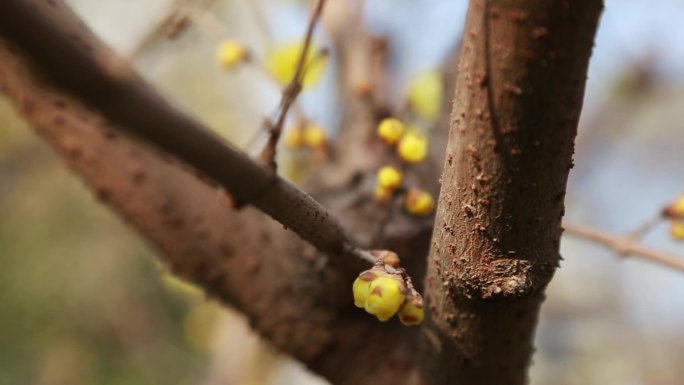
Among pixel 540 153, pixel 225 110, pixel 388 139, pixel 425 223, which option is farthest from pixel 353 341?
pixel 225 110

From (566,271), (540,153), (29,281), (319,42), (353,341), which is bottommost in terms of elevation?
(29,281)

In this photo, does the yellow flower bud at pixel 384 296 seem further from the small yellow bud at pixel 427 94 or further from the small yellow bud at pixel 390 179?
the small yellow bud at pixel 427 94

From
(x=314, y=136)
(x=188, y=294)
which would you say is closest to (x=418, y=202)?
(x=314, y=136)

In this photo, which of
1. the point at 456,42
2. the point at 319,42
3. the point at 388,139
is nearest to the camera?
the point at 388,139

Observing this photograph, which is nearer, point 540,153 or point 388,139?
point 540,153

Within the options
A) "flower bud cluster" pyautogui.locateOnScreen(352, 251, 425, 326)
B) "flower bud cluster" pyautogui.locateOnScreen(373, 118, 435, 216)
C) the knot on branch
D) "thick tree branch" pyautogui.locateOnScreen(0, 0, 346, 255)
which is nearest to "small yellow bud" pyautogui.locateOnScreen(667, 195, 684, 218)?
"flower bud cluster" pyautogui.locateOnScreen(373, 118, 435, 216)

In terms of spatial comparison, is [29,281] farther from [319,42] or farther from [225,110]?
[319,42]

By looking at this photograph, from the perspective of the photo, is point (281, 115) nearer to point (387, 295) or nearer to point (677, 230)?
point (387, 295)
